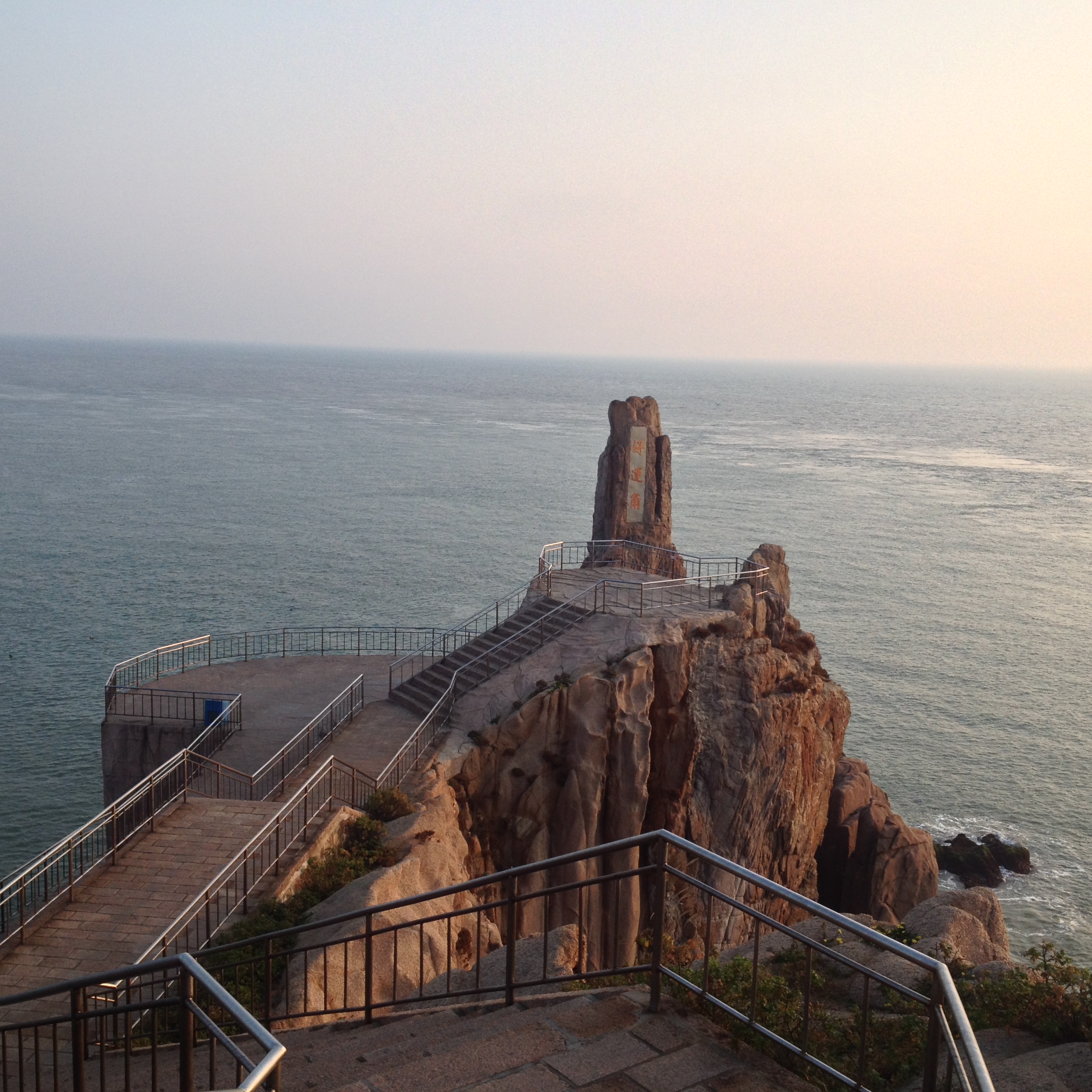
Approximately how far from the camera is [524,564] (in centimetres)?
6762

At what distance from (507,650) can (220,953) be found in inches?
602

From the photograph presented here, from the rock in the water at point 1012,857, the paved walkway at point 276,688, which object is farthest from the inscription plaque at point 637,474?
the rock in the water at point 1012,857

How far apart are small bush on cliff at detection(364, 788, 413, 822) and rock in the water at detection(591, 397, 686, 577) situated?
53.9 ft

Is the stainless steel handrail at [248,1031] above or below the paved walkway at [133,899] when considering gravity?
above

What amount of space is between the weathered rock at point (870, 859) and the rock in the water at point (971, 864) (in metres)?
3.06

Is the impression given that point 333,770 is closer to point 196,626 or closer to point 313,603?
point 196,626

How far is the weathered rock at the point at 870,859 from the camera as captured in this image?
33406 mm

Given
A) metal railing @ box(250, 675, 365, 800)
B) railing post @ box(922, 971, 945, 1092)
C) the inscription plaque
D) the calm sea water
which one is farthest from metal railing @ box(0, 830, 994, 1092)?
the calm sea water

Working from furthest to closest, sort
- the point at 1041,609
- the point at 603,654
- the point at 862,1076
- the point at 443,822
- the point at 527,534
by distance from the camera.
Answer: the point at 527,534 < the point at 1041,609 < the point at 603,654 < the point at 443,822 < the point at 862,1076

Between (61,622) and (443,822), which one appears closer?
(443,822)

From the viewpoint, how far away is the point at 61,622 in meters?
51.7

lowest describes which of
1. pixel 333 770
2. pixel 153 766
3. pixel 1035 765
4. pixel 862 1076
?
pixel 1035 765

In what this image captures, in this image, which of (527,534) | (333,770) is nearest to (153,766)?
(333,770)

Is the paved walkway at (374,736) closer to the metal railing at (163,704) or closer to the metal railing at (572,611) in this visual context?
the metal railing at (572,611)
